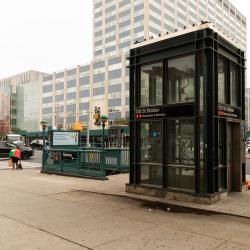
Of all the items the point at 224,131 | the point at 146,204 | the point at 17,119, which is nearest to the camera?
the point at 146,204

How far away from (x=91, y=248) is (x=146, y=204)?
3675mm

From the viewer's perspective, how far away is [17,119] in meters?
137

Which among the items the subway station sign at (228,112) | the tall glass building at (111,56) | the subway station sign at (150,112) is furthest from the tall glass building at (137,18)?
the subway station sign at (150,112)

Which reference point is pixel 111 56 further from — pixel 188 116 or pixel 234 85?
pixel 188 116

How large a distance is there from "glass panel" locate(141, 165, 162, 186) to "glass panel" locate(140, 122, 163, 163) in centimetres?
21

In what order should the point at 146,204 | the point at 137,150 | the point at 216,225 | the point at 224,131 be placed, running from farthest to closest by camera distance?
the point at 137,150
the point at 224,131
the point at 146,204
the point at 216,225

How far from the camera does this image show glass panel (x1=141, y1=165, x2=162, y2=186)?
10.2 m

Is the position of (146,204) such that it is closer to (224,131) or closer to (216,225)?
(216,225)

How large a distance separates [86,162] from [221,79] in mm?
7690

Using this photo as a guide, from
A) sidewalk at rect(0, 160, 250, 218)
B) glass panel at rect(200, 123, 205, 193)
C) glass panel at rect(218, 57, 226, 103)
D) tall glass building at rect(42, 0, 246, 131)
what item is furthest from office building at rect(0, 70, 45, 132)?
glass panel at rect(200, 123, 205, 193)

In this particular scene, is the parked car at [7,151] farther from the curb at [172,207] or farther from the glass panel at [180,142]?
the glass panel at [180,142]

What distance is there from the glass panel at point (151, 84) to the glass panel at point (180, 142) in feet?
3.12

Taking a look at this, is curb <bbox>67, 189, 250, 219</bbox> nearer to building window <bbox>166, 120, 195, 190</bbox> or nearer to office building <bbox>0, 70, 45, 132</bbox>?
building window <bbox>166, 120, 195, 190</bbox>

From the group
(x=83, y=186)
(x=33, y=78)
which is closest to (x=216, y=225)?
(x=83, y=186)
